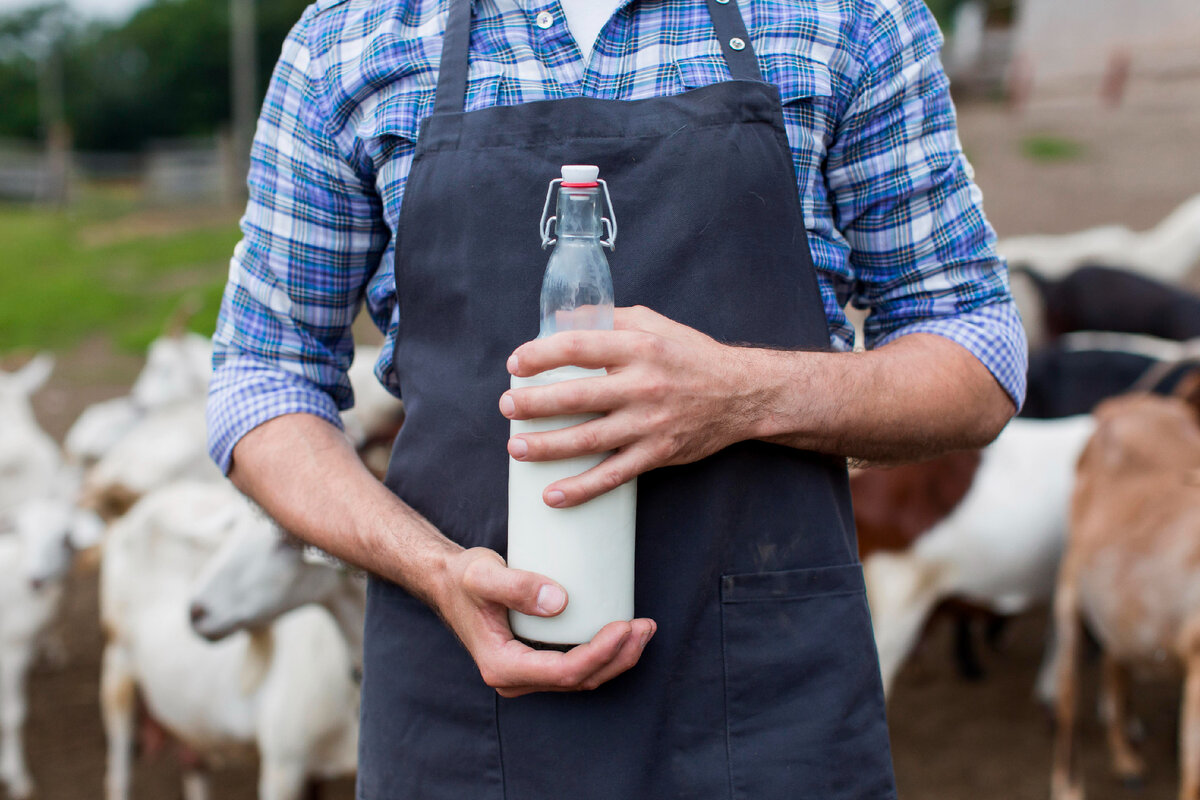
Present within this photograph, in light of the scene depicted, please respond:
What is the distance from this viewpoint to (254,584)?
2.90m

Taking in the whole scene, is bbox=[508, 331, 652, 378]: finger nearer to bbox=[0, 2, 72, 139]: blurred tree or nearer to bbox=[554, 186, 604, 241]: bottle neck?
bbox=[554, 186, 604, 241]: bottle neck

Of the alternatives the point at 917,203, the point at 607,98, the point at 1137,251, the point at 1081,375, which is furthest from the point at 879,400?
the point at 1137,251

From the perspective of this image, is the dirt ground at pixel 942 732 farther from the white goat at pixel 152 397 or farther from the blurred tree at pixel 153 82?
the blurred tree at pixel 153 82

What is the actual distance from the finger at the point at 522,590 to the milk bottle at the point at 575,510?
0.02 meters

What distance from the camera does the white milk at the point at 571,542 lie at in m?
1.13

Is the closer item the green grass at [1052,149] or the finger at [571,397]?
the finger at [571,397]

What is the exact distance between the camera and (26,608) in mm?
4254

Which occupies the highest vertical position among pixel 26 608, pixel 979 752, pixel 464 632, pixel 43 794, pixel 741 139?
pixel 741 139

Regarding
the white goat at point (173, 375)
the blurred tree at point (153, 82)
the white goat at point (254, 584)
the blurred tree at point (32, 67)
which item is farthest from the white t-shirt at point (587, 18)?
the blurred tree at point (32, 67)

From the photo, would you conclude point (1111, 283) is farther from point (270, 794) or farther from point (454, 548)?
point (454, 548)

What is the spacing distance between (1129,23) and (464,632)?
1903 centimetres

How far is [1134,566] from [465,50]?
313 centimetres

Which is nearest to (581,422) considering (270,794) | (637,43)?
(637,43)

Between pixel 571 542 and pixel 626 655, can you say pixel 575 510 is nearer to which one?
pixel 571 542
